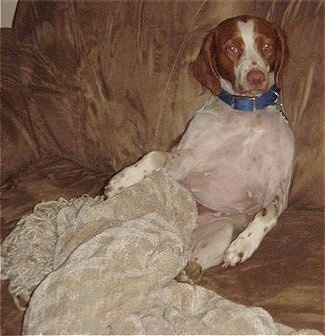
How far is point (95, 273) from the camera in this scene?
1590mm

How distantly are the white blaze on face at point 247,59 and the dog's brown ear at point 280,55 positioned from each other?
0.04 meters

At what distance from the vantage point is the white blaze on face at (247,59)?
2.36 metres

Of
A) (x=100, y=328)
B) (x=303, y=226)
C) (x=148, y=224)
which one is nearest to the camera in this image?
(x=100, y=328)

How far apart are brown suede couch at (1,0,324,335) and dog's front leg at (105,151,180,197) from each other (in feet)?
0.65

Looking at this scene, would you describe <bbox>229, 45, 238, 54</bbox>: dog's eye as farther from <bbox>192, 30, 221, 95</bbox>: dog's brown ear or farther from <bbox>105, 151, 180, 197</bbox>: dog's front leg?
<bbox>105, 151, 180, 197</bbox>: dog's front leg

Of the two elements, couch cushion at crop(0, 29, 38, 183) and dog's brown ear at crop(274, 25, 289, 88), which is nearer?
dog's brown ear at crop(274, 25, 289, 88)

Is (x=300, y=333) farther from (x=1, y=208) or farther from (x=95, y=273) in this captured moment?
(x=1, y=208)

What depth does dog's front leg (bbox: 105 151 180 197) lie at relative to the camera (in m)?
2.30

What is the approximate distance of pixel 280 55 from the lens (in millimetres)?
2400

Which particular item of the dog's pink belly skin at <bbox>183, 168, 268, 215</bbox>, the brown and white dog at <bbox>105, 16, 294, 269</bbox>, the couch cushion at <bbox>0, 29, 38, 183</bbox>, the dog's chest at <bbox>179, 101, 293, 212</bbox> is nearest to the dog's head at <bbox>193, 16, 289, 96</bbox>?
the brown and white dog at <bbox>105, 16, 294, 269</bbox>

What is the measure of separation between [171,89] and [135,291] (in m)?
1.12

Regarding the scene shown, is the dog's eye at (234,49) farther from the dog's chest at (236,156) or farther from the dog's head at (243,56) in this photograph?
the dog's chest at (236,156)

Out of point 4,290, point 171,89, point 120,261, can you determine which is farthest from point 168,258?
point 171,89

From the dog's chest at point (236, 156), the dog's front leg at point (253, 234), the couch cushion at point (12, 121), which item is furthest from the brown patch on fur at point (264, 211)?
the couch cushion at point (12, 121)
